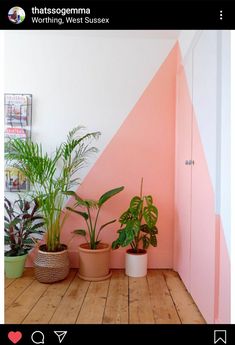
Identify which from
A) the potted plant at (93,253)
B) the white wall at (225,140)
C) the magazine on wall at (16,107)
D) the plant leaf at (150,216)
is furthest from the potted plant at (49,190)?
the white wall at (225,140)

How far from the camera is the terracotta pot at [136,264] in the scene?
1.84m

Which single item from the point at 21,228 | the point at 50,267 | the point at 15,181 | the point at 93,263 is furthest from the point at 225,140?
the point at 15,181

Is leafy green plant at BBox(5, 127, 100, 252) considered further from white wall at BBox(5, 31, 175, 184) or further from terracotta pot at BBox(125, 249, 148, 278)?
Answer: terracotta pot at BBox(125, 249, 148, 278)

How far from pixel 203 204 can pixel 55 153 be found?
126cm

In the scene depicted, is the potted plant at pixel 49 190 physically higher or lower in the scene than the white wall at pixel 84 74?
lower

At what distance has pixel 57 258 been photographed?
171 cm

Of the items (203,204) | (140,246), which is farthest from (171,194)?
(203,204)

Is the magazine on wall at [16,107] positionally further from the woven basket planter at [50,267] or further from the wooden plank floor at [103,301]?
the wooden plank floor at [103,301]
